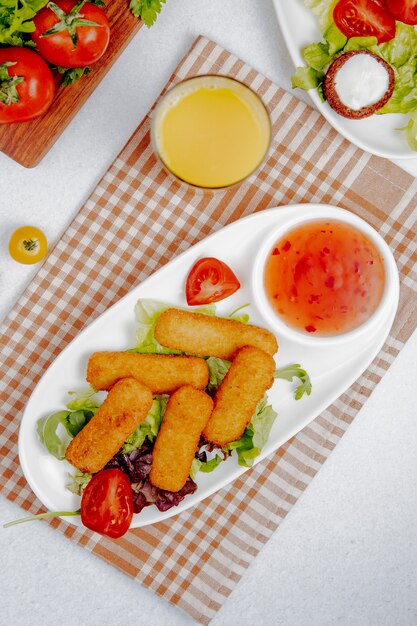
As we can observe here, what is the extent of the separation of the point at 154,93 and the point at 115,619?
1.52 m

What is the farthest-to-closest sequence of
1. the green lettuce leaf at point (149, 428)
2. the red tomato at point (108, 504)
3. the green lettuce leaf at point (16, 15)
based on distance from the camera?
the green lettuce leaf at point (149, 428) → the red tomato at point (108, 504) → the green lettuce leaf at point (16, 15)

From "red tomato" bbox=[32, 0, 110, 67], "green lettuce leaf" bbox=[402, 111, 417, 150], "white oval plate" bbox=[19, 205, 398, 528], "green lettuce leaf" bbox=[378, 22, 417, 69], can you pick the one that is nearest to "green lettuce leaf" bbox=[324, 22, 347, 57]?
"green lettuce leaf" bbox=[378, 22, 417, 69]

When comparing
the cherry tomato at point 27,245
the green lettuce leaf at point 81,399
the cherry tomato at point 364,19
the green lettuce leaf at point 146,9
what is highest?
the cherry tomato at point 364,19

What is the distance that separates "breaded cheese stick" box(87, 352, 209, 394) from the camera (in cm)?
157

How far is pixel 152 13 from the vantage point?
1.56m

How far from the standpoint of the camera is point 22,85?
1.41 m

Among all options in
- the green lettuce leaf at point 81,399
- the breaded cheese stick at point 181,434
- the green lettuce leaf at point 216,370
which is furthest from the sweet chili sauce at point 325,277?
the green lettuce leaf at point 81,399

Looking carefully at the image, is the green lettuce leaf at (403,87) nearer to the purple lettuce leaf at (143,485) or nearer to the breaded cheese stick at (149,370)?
the breaded cheese stick at (149,370)

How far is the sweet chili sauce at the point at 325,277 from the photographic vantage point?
158 cm

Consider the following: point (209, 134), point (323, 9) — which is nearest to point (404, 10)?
point (323, 9)

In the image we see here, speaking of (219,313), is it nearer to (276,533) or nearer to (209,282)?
(209,282)

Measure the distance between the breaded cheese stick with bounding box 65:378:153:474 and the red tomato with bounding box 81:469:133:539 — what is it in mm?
42

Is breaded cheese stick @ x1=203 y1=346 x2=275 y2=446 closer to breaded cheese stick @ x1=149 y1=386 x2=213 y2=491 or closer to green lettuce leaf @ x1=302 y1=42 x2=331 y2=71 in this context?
breaded cheese stick @ x1=149 y1=386 x2=213 y2=491

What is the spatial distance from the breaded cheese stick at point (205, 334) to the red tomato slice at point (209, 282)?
51 mm
